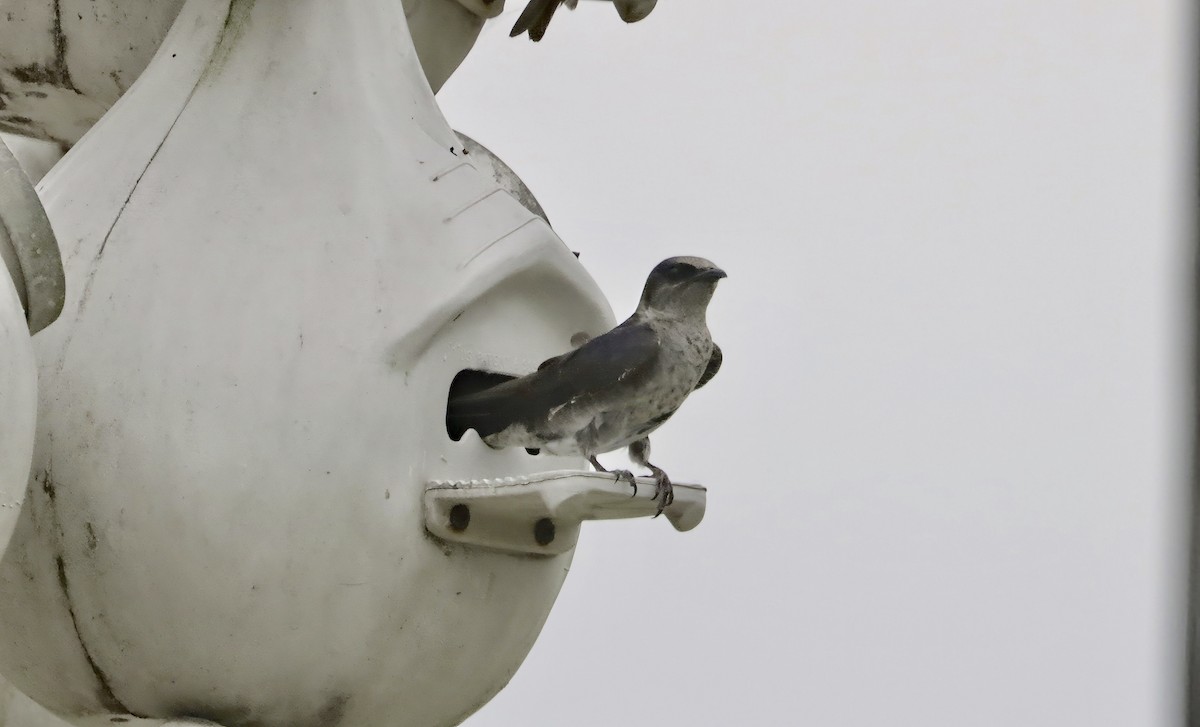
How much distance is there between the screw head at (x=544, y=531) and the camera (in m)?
1.90

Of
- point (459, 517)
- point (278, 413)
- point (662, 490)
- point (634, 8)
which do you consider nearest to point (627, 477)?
point (662, 490)

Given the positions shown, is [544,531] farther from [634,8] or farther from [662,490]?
[634,8]

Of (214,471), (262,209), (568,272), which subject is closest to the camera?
(214,471)

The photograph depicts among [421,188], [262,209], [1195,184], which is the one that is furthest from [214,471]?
[1195,184]

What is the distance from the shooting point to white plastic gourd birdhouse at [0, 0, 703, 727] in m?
1.67

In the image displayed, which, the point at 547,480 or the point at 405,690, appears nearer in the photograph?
the point at 547,480

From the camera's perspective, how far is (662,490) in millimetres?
1776

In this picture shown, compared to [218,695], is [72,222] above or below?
above

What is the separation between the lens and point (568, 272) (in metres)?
2.00

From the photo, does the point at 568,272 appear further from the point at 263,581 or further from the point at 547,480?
the point at 263,581

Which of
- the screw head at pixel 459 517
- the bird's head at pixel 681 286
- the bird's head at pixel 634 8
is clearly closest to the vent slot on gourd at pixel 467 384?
the screw head at pixel 459 517

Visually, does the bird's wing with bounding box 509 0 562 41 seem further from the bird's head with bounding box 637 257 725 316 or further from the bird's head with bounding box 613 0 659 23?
the bird's head with bounding box 637 257 725 316

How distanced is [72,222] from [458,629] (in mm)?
692

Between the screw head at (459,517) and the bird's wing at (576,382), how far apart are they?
0.11m
